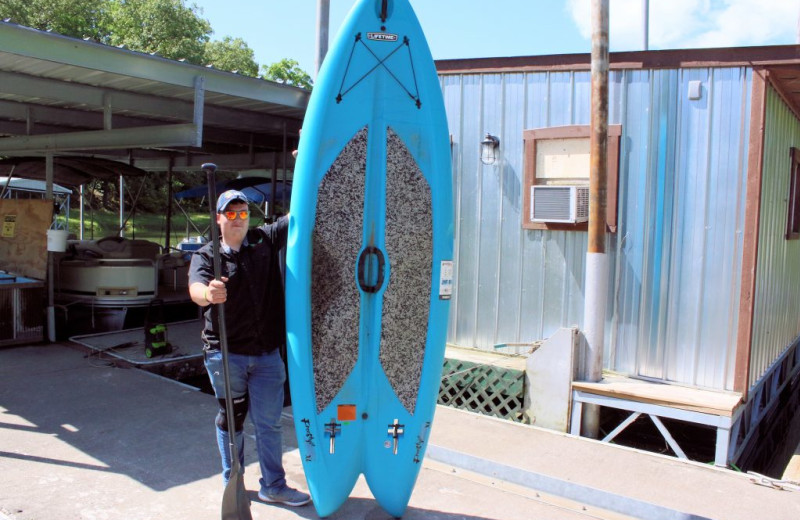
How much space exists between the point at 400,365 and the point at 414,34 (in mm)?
1958

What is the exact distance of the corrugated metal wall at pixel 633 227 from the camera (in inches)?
221

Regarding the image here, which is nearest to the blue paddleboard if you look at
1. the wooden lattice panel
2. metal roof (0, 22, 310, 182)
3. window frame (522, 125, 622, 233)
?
the wooden lattice panel

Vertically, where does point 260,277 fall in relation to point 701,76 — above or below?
below

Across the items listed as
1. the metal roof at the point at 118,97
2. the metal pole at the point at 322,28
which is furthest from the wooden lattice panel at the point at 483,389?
the metal pole at the point at 322,28

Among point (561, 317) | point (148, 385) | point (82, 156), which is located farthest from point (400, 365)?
point (82, 156)

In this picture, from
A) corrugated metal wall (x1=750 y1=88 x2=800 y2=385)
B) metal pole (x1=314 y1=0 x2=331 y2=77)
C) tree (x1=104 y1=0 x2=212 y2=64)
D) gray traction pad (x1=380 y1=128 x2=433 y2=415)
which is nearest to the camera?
gray traction pad (x1=380 y1=128 x2=433 y2=415)

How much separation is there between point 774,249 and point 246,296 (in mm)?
5737

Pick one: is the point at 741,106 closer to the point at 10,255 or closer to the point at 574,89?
the point at 574,89

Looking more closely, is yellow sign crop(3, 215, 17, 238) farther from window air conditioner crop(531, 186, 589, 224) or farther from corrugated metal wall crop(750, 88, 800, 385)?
corrugated metal wall crop(750, 88, 800, 385)

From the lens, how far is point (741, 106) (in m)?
5.53

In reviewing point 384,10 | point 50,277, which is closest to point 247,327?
point 384,10

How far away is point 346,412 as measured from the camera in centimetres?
378

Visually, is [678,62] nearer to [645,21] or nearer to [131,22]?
[645,21]

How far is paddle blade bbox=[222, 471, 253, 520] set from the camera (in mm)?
3420
